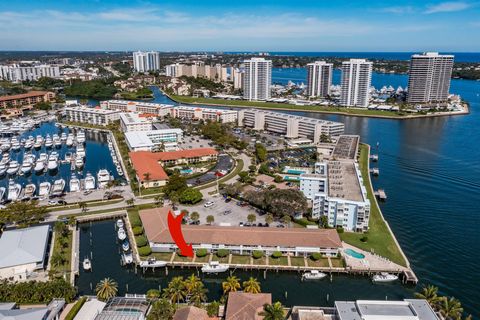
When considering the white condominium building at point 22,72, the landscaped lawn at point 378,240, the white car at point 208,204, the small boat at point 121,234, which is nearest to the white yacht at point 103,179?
the small boat at point 121,234

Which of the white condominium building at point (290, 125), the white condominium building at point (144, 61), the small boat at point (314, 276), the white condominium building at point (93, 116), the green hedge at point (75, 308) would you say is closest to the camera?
the green hedge at point (75, 308)

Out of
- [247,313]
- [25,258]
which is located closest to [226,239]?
[247,313]

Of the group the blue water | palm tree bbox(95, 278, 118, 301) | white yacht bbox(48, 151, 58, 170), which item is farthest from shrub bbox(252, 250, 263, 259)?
white yacht bbox(48, 151, 58, 170)

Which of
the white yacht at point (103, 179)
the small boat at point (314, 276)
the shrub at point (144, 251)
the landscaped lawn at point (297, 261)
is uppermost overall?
the white yacht at point (103, 179)

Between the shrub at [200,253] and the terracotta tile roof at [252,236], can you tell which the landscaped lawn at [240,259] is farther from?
the shrub at [200,253]

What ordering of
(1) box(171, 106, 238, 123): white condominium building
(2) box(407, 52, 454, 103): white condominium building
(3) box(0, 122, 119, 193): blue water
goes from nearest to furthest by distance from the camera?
(3) box(0, 122, 119, 193): blue water < (1) box(171, 106, 238, 123): white condominium building < (2) box(407, 52, 454, 103): white condominium building

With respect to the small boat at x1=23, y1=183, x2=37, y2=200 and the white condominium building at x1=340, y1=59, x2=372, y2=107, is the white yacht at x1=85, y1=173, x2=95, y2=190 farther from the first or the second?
the white condominium building at x1=340, y1=59, x2=372, y2=107
